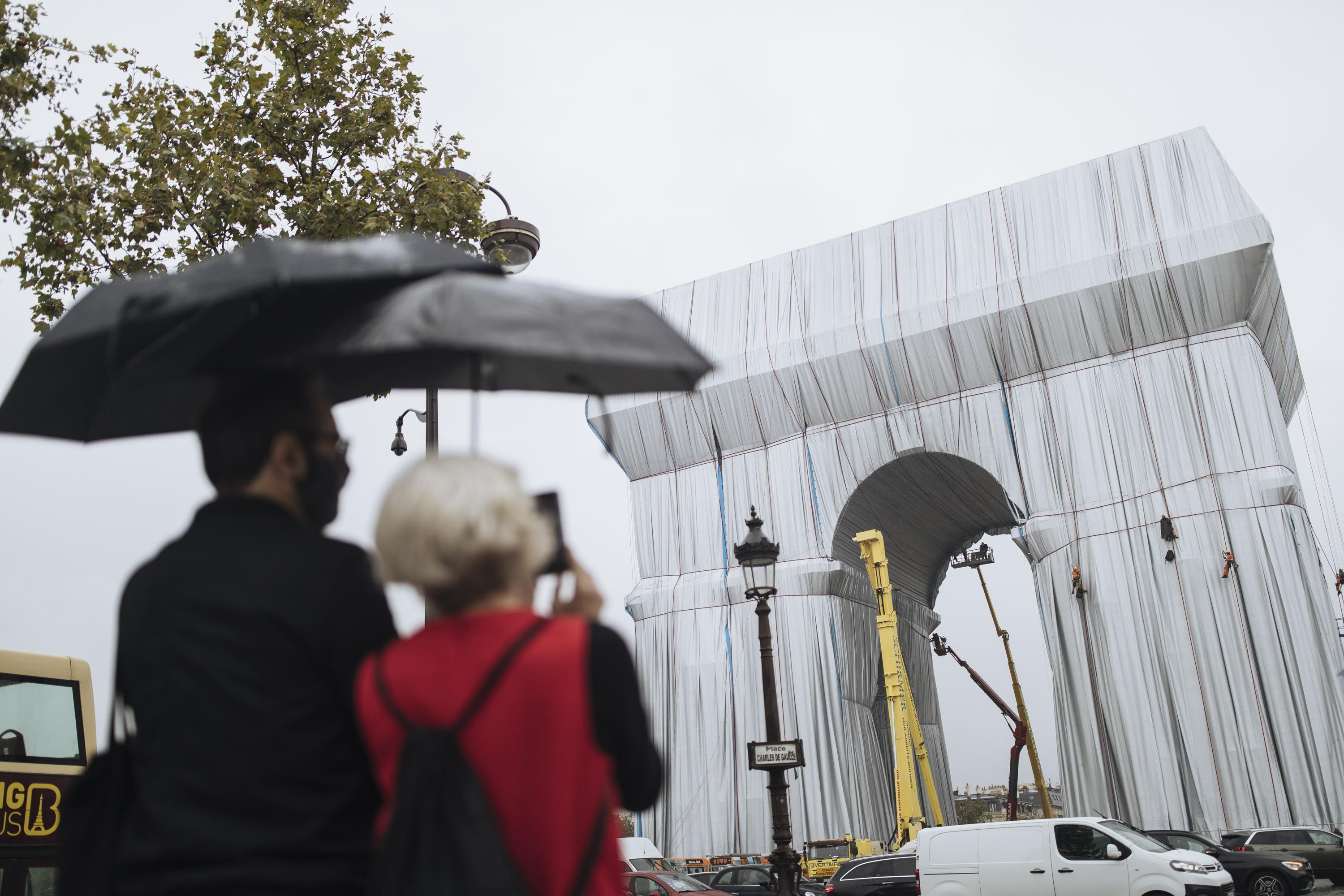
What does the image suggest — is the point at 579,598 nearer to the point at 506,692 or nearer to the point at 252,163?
the point at 506,692

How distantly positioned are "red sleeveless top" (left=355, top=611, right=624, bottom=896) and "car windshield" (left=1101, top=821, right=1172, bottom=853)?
12.5 m

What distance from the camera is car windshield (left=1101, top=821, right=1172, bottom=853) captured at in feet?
40.7

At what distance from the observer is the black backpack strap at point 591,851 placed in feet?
5.27

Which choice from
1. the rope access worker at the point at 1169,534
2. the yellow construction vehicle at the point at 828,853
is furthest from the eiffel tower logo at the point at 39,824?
the rope access worker at the point at 1169,534

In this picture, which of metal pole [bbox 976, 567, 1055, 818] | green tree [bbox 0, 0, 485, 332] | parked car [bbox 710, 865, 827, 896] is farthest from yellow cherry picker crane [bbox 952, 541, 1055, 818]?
green tree [bbox 0, 0, 485, 332]

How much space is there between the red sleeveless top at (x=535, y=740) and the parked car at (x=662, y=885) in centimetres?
1314

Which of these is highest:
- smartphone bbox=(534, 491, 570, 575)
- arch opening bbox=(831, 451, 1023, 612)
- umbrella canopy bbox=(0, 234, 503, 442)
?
arch opening bbox=(831, 451, 1023, 612)

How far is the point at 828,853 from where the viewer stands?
2183cm

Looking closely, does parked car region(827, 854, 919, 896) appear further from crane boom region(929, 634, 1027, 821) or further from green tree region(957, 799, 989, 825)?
green tree region(957, 799, 989, 825)

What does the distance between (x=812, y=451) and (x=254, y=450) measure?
77.8 feet

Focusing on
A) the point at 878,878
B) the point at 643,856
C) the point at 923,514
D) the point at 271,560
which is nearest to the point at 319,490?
the point at 271,560

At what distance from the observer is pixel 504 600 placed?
1.75 metres

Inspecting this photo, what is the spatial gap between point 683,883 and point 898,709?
31.1 ft

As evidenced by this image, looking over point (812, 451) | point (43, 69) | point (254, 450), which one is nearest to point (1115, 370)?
point (812, 451)
